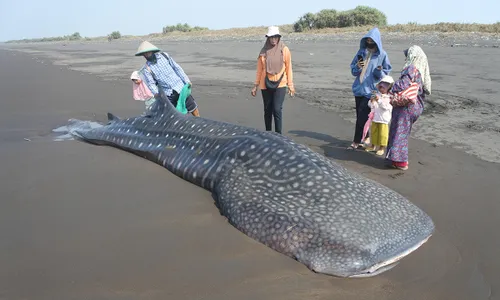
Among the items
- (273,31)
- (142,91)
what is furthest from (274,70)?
(142,91)

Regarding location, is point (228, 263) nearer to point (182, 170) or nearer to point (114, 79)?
point (182, 170)

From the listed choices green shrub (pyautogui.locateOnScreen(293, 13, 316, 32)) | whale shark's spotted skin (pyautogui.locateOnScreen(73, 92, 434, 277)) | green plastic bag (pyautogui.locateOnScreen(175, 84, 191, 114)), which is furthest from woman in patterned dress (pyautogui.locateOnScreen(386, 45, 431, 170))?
green shrub (pyautogui.locateOnScreen(293, 13, 316, 32))

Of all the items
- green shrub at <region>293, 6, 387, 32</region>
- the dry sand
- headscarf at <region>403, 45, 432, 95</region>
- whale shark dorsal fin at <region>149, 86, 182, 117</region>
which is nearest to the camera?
the dry sand

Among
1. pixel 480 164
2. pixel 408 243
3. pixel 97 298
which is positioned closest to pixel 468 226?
pixel 408 243

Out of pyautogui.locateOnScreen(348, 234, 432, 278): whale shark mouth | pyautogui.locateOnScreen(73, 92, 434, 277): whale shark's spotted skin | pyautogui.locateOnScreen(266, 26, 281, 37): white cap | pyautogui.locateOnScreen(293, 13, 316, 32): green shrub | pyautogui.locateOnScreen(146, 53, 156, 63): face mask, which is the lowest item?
pyautogui.locateOnScreen(348, 234, 432, 278): whale shark mouth

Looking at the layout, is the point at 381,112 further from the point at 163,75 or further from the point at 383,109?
the point at 163,75

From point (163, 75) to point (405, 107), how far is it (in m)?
4.51

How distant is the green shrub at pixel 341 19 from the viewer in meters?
47.7

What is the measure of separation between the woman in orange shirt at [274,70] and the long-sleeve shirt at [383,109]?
71.4 inches

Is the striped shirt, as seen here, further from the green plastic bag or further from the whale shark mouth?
the whale shark mouth

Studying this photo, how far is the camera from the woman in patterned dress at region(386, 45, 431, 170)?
589 centimetres

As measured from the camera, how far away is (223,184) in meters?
4.48

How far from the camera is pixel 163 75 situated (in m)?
7.43

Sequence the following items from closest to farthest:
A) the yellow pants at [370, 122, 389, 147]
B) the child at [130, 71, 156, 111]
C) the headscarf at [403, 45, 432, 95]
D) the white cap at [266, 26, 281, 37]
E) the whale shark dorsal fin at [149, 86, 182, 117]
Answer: the headscarf at [403, 45, 432, 95]
the whale shark dorsal fin at [149, 86, 182, 117]
the yellow pants at [370, 122, 389, 147]
the white cap at [266, 26, 281, 37]
the child at [130, 71, 156, 111]
